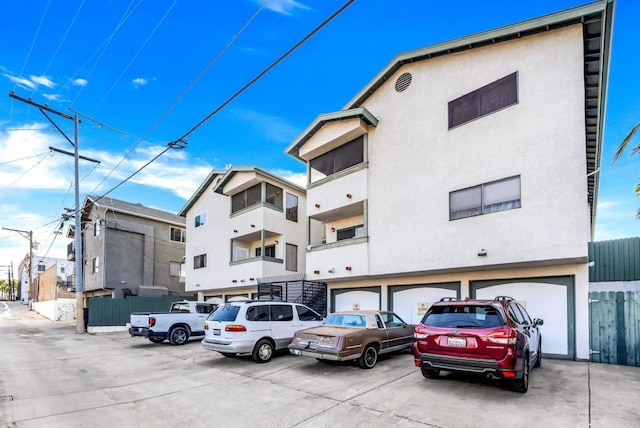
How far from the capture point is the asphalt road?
5.93 meters

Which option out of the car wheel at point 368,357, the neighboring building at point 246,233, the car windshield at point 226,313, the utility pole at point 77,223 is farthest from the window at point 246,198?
the car wheel at point 368,357

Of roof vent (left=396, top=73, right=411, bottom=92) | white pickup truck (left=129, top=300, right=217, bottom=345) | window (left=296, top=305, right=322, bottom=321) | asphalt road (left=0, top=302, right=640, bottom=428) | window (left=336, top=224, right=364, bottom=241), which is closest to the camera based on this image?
asphalt road (left=0, top=302, right=640, bottom=428)

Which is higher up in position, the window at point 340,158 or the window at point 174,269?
the window at point 340,158

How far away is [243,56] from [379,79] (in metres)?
7.55

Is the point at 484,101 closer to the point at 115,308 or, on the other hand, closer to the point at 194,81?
the point at 194,81

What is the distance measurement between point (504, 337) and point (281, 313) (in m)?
6.83

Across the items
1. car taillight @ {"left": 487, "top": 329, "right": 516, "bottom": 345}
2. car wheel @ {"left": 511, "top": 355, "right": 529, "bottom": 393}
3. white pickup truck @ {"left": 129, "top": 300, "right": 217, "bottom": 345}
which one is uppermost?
car taillight @ {"left": 487, "top": 329, "right": 516, "bottom": 345}

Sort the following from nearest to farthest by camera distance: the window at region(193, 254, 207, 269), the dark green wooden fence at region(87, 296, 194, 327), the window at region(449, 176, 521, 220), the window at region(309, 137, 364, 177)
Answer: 1. the window at region(449, 176, 521, 220)
2. the window at region(309, 137, 364, 177)
3. the dark green wooden fence at region(87, 296, 194, 327)
4. the window at region(193, 254, 207, 269)

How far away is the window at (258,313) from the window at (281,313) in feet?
0.76

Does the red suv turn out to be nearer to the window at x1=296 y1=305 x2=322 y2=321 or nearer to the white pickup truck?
the window at x1=296 y1=305 x2=322 y2=321

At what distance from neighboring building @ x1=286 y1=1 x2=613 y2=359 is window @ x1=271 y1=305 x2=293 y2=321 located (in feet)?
12.8

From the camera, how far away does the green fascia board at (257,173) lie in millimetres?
20875

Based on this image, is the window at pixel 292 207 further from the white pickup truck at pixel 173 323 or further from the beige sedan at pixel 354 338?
the beige sedan at pixel 354 338

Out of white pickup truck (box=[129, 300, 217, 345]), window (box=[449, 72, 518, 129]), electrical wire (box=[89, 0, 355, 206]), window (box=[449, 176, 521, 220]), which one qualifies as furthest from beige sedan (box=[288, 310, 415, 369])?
white pickup truck (box=[129, 300, 217, 345])
